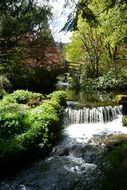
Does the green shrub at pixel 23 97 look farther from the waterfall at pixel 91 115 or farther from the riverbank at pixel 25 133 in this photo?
the riverbank at pixel 25 133

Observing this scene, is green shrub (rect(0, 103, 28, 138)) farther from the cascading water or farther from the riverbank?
the cascading water

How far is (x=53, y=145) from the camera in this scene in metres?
13.5

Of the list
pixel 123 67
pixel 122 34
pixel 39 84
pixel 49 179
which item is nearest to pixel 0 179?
pixel 49 179

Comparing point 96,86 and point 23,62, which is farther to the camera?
point 96,86

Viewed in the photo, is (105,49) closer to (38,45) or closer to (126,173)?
(38,45)

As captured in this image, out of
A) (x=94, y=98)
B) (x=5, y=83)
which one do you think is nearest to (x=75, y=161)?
(x=94, y=98)

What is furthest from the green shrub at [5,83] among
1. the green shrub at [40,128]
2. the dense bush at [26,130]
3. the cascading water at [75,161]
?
the green shrub at [40,128]

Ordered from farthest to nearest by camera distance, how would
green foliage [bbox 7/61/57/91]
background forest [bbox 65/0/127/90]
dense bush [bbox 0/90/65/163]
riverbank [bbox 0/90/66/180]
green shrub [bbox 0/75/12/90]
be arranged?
background forest [bbox 65/0/127/90]
green foliage [bbox 7/61/57/91]
green shrub [bbox 0/75/12/90]
dense bush [bbox 0/90/65/163]
riverbank [bbox 0/90/66/180]

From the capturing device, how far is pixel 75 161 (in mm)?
11625

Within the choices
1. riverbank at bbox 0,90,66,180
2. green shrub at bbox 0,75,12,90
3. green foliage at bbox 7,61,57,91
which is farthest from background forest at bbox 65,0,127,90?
riverbank at bbox 0,90,66,180

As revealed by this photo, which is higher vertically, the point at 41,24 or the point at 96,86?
the point at 41,24

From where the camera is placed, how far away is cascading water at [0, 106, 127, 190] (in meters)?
9.54

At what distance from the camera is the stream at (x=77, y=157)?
31.4 feet

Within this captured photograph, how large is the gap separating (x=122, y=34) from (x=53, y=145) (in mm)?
10934
